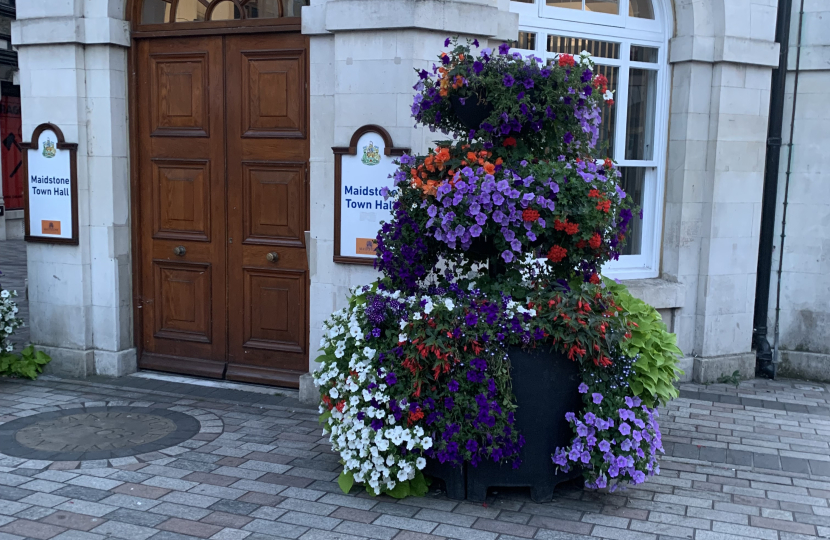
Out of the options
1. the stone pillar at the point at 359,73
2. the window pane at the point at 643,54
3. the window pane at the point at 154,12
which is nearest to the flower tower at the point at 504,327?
the stone pillar at the point at 359,73

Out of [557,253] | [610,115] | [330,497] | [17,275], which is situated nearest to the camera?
[557,253]

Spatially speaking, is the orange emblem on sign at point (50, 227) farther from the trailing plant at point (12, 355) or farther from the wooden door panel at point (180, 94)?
the wooden door panel at point (180, 94)

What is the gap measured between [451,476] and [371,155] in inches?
95.9

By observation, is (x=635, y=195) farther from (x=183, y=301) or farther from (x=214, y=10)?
(x=183, y=301)

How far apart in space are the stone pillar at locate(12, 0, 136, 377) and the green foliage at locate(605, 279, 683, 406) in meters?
4.32

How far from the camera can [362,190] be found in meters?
6.04

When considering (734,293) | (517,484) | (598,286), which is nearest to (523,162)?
(598,286)

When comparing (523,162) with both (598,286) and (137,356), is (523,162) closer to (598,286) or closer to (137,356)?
(598,286)

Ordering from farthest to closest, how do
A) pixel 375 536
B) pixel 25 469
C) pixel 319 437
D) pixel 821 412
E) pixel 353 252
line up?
pixel 821 412 < pixel 353 252 < pixel 319 437 < pixel 25 469 < pixel 375 536

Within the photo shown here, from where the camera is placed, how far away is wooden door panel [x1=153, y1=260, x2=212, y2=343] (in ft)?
23.1

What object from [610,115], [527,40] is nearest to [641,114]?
[610,115]

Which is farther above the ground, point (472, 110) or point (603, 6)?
point (603, 6)

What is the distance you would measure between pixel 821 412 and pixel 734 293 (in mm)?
1272

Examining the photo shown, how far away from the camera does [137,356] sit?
23.9 ft
